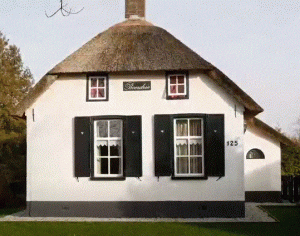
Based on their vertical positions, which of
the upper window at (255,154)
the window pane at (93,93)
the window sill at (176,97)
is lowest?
the upper window at (255,154)

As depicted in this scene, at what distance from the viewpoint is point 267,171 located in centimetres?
1941

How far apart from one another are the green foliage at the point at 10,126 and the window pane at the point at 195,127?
30.4 ft

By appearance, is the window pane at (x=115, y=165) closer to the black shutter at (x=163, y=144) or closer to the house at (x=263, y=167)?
the black shutter at (x=163, y=144)

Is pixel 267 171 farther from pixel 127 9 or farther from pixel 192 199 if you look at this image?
pixel 127 9

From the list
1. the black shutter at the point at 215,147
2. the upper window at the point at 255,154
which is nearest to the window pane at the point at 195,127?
the black shutter at the point at 215,147

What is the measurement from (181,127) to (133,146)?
1.41 meters

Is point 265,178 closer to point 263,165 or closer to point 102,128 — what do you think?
point 263,165

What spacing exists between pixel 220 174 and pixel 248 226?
76.4 inches

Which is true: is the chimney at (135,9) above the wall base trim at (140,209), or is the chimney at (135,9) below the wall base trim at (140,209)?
above

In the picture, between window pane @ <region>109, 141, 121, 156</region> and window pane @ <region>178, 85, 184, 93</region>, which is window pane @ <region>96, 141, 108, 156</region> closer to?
window pane @ <region>109, 141, 121, 156</region>

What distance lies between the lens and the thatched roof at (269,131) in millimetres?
18922

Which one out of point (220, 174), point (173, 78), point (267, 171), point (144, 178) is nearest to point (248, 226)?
point (220, 174)

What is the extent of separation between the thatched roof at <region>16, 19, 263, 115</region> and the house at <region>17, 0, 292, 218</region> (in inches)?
1.1

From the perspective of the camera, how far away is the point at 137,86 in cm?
1471
